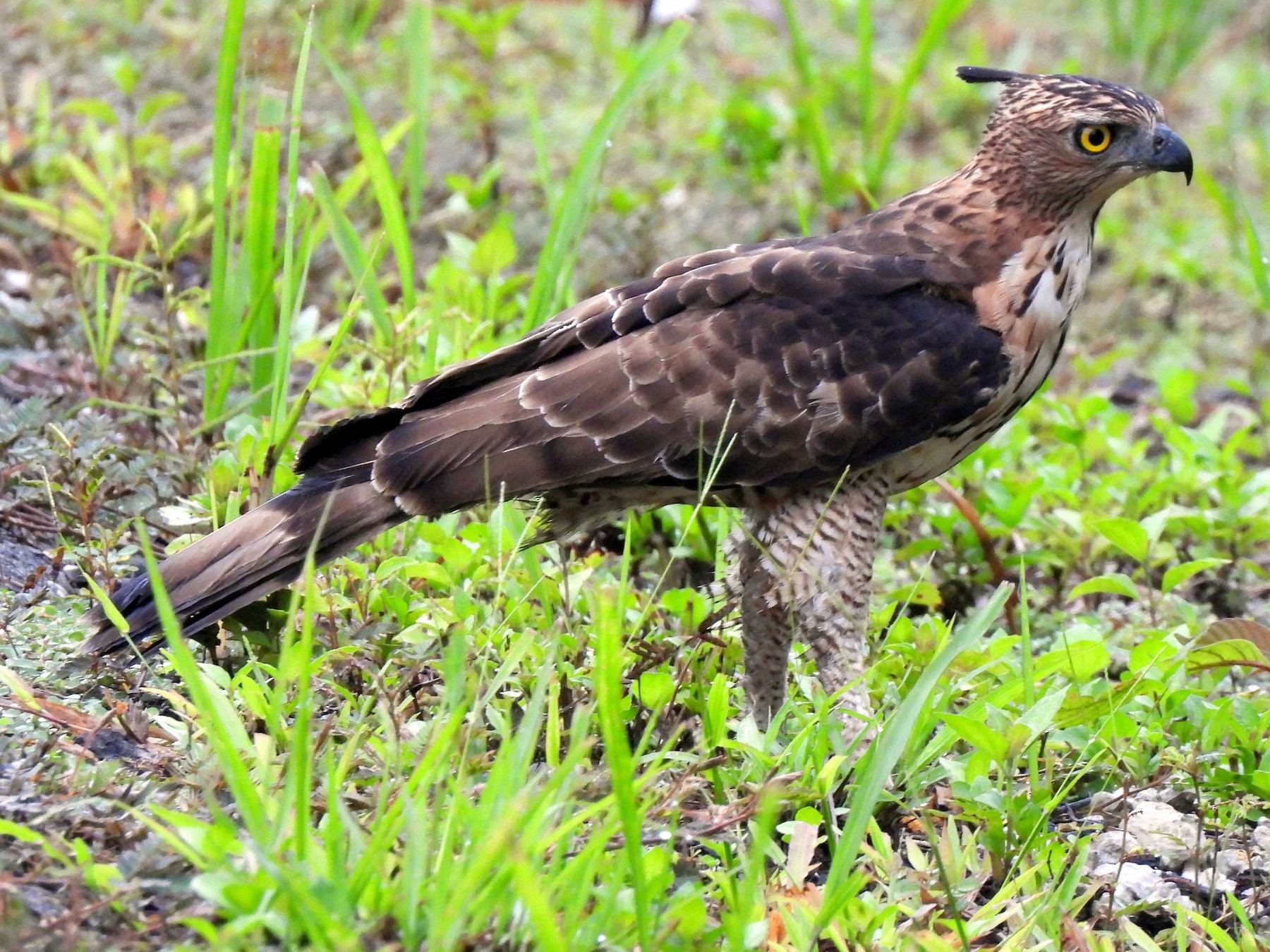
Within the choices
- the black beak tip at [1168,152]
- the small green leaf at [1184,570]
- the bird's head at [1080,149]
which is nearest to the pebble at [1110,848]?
the small green leaf at [1184,570]

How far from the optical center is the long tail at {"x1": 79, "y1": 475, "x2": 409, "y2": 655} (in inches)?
123

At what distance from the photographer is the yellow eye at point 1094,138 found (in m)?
3.64

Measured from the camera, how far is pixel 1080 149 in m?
3.64

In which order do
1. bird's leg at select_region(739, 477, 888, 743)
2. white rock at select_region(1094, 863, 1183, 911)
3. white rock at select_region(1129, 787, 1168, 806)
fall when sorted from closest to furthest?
white rock at select_region(1094, 863, 1183, 911)
white rock at select_region(1129, 787, 1168, 806)
bird's leg at select_region(739, 477, 888, 743)

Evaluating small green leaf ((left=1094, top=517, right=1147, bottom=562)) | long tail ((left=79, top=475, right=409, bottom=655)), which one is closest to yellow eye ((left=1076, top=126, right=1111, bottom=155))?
small green leaf ((left=1094, top=517, right=1147, bottom=562))

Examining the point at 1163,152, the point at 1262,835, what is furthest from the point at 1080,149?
the point at 1262,835

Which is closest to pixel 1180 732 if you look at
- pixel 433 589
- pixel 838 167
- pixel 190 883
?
pixel 433 589

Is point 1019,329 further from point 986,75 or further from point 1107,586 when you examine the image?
point 986,75

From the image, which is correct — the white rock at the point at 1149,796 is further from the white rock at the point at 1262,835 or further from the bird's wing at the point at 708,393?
the bird's wing at the point at 708,393

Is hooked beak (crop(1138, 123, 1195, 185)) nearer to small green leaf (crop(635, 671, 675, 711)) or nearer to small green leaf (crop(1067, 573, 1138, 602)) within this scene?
small green leaf (crop(1067, 573, 1138, 602))

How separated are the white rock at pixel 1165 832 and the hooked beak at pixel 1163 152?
1.49 metres

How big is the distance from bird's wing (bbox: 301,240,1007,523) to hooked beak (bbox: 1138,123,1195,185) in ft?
1.96

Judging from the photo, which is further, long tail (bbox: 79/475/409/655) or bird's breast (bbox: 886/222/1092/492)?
bird's breast (bbox: 886/222/1092/492)

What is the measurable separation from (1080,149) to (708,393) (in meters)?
1.08
